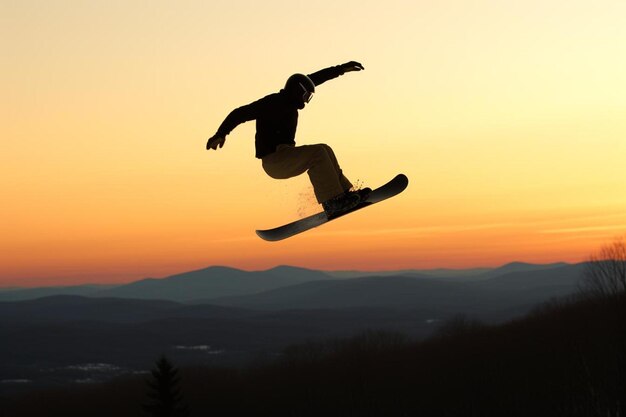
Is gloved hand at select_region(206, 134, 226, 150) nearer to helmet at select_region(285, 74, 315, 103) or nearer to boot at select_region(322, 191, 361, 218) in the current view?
helmet at select_region(285, 74, 315, 103)

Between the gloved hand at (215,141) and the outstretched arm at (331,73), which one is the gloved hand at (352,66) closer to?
the outstretched arm at (331,73)

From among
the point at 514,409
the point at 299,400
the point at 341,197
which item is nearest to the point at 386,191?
the point at 341,197

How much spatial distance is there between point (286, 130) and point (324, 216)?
1.88 meters

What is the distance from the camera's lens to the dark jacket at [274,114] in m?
11.9

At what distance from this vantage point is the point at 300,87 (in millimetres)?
11812

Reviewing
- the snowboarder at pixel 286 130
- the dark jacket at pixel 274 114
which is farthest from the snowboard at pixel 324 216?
the dark jacket at pixel 274 114

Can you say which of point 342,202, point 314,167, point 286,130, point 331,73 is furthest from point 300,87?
point 342,202

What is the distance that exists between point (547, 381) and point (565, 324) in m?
34.7

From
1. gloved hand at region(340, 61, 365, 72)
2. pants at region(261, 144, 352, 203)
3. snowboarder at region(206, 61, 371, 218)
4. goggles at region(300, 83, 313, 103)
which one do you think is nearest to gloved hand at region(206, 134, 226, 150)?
snowboarder at region(206, 61, 371, 218)

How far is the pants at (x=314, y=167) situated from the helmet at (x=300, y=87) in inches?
31.2

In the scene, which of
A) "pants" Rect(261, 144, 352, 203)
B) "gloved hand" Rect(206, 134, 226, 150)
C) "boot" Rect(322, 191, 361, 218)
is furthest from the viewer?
"boot" Rect(322, 191, 361, 218)

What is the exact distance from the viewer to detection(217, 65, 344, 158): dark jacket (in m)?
11.9

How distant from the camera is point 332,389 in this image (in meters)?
199

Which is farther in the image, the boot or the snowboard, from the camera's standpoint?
the snowboard
